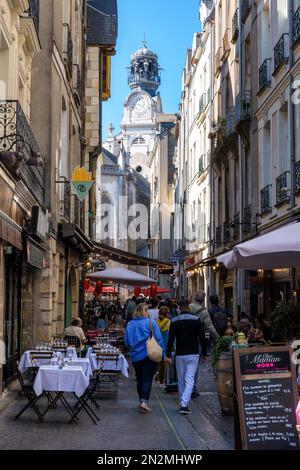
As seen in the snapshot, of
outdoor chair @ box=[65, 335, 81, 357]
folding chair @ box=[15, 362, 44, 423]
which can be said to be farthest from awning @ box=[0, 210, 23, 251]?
outdoor chair @ box=[65, 335, 81, 357]

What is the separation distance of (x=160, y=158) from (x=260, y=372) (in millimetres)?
65427

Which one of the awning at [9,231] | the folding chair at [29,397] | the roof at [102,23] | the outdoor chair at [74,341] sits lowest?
the folding chair at [29,397]

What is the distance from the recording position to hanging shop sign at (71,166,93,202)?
19.4 meters

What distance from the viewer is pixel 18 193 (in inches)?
511

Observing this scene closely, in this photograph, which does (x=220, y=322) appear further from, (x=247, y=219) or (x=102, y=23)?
(x=102, y=23)

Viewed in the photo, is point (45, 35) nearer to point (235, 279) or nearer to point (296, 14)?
point (296, 14)

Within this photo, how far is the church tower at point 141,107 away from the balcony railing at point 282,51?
108776 millimetres

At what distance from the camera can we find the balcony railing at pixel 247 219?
2325 cm

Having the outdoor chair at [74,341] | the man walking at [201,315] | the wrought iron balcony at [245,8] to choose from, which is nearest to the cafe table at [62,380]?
the man walking at [201,315]

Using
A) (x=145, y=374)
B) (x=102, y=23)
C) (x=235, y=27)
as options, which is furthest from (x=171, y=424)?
(x=102, y=23)

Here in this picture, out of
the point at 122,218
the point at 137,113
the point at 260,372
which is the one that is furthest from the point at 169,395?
the point at 137,113

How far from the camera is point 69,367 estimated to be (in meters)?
10.6

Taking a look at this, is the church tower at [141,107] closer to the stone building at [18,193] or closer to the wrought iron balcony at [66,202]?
the wrought iron balcony at [66,202]

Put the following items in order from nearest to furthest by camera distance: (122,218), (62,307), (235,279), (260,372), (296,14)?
1. (260,372)
2. (296,14)
3. (62,307)
4. (235,279)
5. (122,218)
